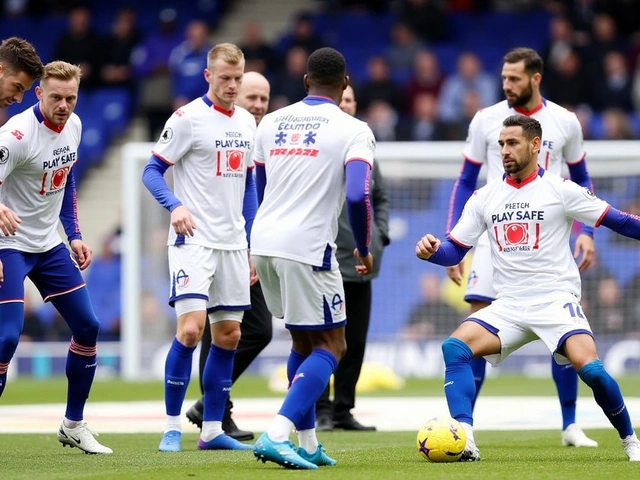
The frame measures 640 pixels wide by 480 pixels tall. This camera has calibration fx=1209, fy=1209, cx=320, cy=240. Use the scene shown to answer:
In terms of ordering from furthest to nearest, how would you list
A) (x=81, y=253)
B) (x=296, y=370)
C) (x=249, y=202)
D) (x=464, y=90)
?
(x=464, y=90) < (x=249, y=202) < (x=81, y=253) < (x=296, y=370)

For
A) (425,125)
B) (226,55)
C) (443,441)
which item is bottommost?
(443,441)

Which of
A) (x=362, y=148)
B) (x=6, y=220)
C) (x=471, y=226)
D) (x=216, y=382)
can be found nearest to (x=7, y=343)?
(x=6, y=220)

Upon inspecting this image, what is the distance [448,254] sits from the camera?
7.13m

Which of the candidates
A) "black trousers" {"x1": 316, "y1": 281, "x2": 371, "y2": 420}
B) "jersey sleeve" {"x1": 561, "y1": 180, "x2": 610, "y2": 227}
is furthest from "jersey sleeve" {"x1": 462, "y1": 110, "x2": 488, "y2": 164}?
"black trousers" {"x1": 316, "y1": 281, "x2": 371, "y2": 420}

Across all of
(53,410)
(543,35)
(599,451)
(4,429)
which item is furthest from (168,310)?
(599,451)

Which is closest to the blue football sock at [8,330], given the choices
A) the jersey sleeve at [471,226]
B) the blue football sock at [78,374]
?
the blue football sock at [78,374]

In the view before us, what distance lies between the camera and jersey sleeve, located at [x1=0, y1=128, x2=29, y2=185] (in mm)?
6891

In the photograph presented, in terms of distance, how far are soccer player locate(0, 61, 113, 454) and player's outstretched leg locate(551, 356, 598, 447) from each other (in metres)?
3.04

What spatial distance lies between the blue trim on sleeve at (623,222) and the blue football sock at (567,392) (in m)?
1.51

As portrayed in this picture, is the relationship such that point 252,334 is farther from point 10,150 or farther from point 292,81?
point 292,81

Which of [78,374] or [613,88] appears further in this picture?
[613,88]

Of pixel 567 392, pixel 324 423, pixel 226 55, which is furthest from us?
pixel 324 423

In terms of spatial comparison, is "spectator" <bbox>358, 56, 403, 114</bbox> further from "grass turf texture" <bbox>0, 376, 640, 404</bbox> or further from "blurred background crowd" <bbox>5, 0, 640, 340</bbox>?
"grass turf texture" <bbox>0, 376, 640, 404</bbox>

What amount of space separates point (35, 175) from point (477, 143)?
3134mm
